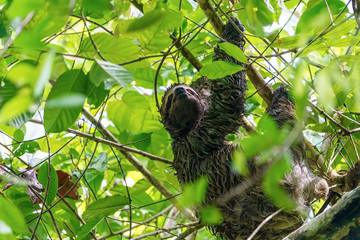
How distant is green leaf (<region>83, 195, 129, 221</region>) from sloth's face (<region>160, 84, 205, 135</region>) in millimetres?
1423

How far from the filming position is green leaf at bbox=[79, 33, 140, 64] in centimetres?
253

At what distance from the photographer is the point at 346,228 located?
2.67m

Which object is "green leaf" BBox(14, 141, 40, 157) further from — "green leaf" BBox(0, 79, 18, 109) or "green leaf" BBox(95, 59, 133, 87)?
"green leaf" BBox(95, 59, 133, 87)

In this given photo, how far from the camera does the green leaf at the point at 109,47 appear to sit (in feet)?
8.30

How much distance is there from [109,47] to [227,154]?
258 centimetres

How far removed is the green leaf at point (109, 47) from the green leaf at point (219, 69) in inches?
36.9

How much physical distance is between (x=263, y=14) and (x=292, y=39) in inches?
17.0

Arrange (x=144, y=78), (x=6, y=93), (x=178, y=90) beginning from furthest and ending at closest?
(x=178, y=90), (x=144, y=78), (x=6, y=93)

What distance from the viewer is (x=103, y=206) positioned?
4051 millimetres

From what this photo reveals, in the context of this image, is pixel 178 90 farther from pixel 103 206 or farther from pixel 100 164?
pixel 103 206

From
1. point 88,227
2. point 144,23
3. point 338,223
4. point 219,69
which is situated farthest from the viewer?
point 88,227

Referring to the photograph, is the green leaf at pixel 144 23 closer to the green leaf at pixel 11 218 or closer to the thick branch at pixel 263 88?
the green leaf at pixel 11 218

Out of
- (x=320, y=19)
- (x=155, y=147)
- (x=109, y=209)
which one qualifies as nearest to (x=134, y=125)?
(x=155, y=147)

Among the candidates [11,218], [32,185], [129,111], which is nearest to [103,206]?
[32,185]
